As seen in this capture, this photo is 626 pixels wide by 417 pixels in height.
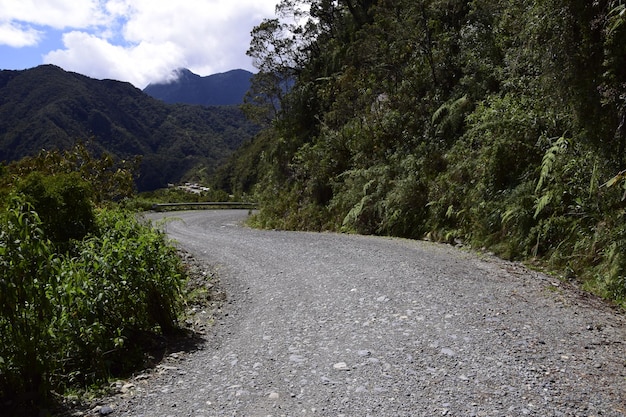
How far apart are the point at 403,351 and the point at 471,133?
880 cm

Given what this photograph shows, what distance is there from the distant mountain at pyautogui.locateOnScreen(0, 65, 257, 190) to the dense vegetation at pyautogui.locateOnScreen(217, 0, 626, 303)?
6626 cm

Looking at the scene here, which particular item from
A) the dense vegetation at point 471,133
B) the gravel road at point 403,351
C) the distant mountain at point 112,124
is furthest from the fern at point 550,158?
the distant mountain at point 112,124

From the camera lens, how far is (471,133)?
12.2 m

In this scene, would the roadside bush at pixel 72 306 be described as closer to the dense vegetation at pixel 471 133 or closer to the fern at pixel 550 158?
the dense vegetation at pixel 471 133

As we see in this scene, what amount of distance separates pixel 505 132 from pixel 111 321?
29.6ft

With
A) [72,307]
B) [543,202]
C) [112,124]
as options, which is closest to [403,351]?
[72,307]

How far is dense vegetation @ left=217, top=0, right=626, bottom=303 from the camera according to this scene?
24.2ft

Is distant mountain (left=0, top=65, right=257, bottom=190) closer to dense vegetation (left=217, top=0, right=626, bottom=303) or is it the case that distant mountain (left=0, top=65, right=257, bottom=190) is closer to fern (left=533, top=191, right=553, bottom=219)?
dense vegetation (left=217, top=0, right=626, bottom=303)

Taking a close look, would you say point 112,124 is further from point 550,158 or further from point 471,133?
point 550,158

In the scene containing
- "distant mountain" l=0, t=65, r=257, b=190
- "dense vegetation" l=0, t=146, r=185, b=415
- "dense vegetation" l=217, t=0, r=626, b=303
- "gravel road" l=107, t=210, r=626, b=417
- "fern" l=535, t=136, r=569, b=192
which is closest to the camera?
"gravel road" l=107, t=210, r=626, b=417

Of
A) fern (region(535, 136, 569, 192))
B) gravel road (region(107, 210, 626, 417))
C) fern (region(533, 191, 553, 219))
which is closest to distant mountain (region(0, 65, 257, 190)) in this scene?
fern (region(535, 136, 569, 192))

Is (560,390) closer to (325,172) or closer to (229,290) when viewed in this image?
(229,290)

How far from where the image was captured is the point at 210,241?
13.7 m

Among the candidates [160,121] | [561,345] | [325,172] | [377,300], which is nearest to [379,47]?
[325,172]
